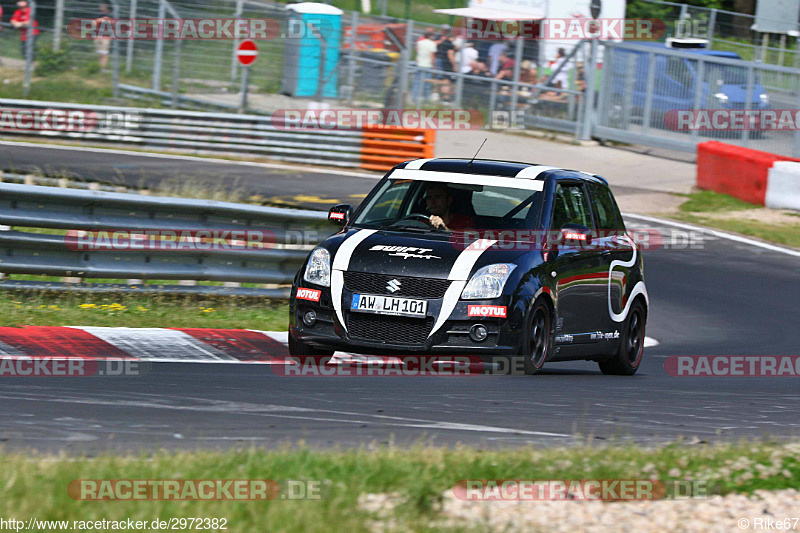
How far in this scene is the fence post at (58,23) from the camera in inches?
1030

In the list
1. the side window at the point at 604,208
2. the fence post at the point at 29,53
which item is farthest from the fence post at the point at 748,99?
the side window at the point at 604,208

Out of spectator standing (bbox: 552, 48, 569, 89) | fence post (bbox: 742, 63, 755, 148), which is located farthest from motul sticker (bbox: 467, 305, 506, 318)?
spectator standing (bbox: 552, 48, 569, 89)

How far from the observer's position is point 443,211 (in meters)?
9.01

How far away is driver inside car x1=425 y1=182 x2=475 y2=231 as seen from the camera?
8.86m

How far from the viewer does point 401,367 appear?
885 cm

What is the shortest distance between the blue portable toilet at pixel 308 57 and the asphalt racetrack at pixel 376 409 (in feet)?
55.9

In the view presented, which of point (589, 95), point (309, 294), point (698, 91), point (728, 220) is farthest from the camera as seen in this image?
point (589, 95)

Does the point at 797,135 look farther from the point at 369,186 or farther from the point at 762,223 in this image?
the point at 369,186

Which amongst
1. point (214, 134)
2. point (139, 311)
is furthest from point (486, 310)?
point (214, 134)

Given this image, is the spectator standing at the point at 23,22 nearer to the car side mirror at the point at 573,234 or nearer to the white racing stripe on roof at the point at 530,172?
the white racing stripe on roof at the point at 530,172

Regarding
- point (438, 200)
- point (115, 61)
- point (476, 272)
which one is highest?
point (115, 61)

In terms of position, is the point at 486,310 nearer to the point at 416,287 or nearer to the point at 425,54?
the point at 416,287

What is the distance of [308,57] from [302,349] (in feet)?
60.4

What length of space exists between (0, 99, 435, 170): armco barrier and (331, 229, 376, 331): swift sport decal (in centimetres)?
1583
